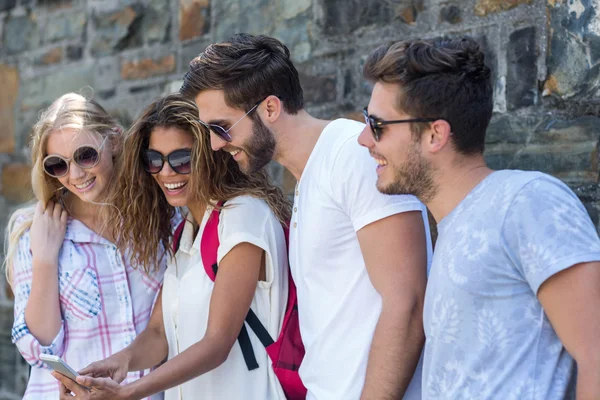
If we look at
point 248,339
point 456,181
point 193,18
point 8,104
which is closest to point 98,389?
point 248,339

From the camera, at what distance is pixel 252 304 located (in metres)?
2.47

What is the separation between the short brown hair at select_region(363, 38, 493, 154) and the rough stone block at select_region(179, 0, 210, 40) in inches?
101

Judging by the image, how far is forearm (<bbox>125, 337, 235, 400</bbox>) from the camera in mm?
2328

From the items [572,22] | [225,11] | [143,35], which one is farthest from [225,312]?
[143,35]

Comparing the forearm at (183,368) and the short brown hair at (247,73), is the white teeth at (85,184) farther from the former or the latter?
the forearm at (183,368)

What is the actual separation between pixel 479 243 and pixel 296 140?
2.89ft

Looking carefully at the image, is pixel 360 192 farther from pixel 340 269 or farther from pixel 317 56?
pixel 317 56

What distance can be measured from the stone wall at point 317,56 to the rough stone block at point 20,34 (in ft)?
0.03

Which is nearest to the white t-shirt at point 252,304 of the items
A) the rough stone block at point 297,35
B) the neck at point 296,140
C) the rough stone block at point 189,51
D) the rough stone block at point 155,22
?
the neck at point 296,140

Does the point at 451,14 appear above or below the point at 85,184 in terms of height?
above

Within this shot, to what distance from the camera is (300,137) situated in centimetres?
237

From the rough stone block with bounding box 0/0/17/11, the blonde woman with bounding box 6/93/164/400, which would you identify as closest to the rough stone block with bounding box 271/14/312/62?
the blonde woman with bounding box 6/93/164/400

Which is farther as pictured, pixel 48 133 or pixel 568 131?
pixel 48 133

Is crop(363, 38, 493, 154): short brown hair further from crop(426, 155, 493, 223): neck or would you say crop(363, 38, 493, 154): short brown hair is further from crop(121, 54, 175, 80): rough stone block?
crop(121, 54, 175, 80): rough stone block
